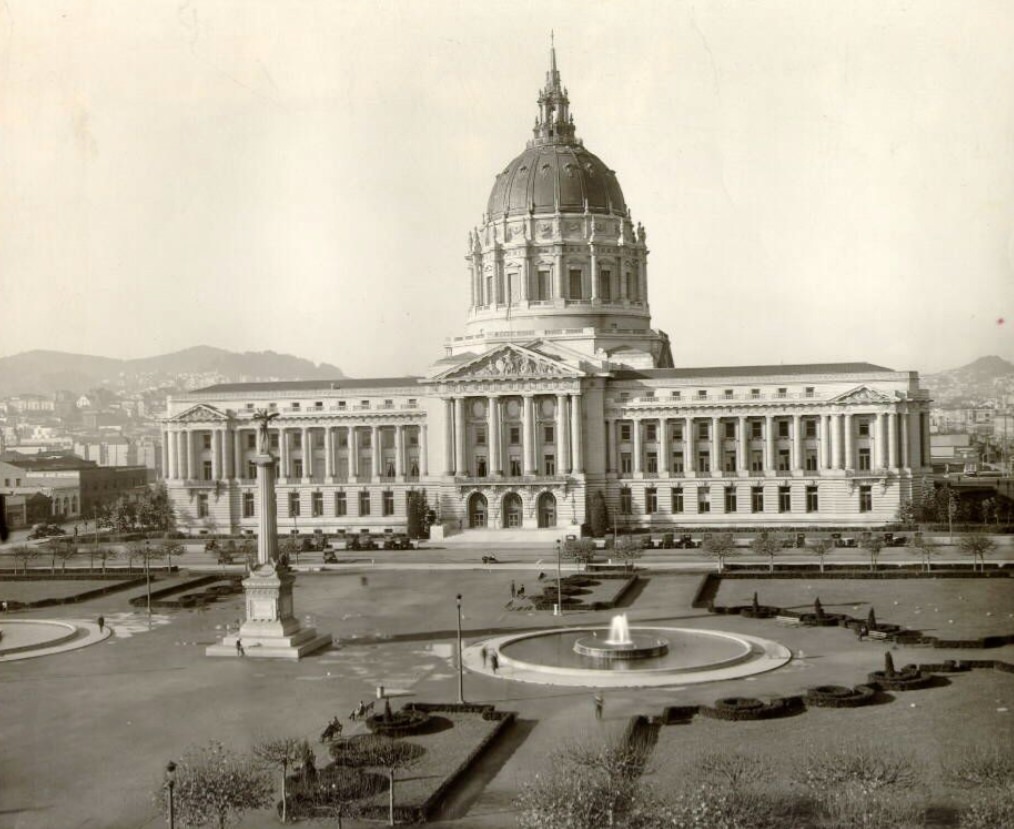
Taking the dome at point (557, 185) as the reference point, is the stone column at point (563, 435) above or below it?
below

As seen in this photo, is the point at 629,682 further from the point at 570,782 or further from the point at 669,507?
the point at 669,507

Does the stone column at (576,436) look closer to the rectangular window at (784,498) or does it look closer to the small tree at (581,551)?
the rectangular window at (784,498)

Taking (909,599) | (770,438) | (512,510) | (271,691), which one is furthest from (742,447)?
(271,691)

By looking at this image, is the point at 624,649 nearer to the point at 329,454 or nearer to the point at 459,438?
the point at 459,438

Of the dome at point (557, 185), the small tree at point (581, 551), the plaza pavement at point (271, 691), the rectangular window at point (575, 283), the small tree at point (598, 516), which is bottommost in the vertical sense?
the plaza pavement at point (271, 691)

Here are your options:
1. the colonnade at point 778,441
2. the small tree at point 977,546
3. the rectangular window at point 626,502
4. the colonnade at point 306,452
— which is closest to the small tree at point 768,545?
the small tree at point 977,546

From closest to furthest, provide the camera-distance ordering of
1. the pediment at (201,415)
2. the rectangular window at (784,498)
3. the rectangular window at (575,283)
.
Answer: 1. the rectangular window at (784,498)
2. the pediment at (201,415)
3. the rectangular window at (575,283)

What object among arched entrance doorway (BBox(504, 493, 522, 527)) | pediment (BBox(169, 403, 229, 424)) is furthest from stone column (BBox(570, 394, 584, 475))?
pediment (BBox(169, 403, 229, 424))
